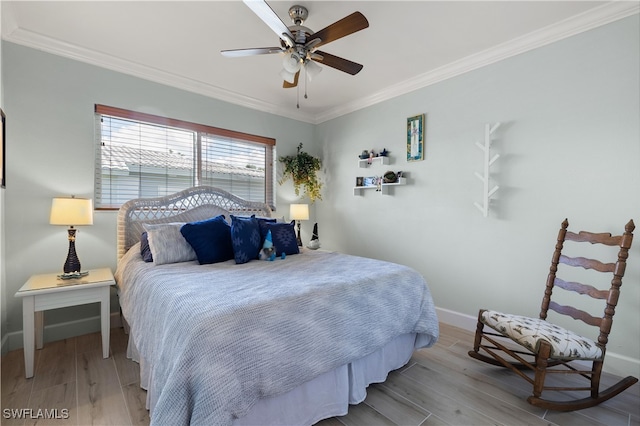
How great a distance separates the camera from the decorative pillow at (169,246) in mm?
2402

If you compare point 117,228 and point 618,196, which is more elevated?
point 618,196

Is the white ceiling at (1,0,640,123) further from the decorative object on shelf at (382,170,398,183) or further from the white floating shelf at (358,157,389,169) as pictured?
the decorative object on shelf at (382,170,398,183)

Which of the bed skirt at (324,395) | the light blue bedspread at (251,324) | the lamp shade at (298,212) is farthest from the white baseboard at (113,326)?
the lamp shade at (298,212)

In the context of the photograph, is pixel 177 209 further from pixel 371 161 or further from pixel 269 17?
pixel 371 161

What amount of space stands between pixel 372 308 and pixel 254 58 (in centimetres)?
260

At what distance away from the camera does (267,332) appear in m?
1.40

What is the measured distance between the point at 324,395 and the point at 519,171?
8.18 feet

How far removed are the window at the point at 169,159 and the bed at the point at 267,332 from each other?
101cm

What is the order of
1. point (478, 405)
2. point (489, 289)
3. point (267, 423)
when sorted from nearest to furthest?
point (267, 423) → point (478, 405) → point (489, 289)

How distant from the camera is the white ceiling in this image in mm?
2188

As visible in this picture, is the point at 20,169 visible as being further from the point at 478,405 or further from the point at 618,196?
the point at 618,196

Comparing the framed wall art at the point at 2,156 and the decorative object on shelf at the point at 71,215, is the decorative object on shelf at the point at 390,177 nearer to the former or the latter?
the decorative object on shelf at the point at 71,215

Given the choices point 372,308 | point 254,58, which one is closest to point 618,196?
point 372,308

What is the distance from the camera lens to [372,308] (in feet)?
6.17
